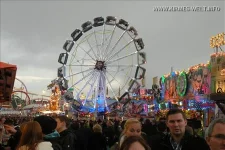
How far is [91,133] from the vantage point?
10953 mm

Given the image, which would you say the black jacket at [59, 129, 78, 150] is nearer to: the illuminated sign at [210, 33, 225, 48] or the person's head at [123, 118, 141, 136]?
the person's head at [123, 118, 141, 136]

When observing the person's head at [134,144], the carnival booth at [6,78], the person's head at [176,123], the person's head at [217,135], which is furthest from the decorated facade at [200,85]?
the person's head at [134,144]

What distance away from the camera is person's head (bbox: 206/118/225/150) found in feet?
10.1

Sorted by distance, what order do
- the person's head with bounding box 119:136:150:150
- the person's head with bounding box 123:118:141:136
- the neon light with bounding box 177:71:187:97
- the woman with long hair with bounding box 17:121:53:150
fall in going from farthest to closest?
the neon light with bounding box 177:71:187:97 < the person's head with bounding box 123:118:141:136 < the woman with long hair with bounding box 17:121:53:150 < the person's head with bounding box 119:136:150:150

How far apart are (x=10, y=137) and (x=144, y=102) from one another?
64.3 meters

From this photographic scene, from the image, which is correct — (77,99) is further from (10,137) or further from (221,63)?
(10,137)

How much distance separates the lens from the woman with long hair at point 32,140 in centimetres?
404

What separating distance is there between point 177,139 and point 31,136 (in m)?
1.61

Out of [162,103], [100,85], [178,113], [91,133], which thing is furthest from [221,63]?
[178,113]

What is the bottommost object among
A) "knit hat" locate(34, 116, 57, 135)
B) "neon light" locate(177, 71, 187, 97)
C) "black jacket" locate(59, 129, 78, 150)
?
"black jacket" locate(59, 129, 78, 150)

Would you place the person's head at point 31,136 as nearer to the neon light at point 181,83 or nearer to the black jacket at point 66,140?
the black jacket at point 66,140

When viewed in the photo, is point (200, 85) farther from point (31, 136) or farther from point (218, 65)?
point (31, 136)

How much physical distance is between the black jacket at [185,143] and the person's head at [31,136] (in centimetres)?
125

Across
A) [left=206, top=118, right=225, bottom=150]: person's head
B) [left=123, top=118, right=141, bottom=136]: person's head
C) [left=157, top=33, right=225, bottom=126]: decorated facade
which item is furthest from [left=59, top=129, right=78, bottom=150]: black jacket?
[left=157, top=33, right=225, bottom=126]: decorated facade
